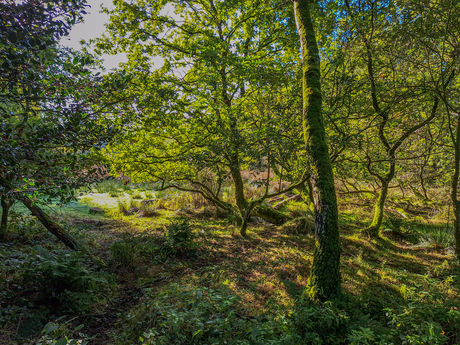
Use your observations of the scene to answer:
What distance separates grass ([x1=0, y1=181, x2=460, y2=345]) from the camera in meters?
2.29

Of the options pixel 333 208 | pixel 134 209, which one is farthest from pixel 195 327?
pixel 134 209

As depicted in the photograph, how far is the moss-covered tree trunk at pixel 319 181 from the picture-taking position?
2660 mm

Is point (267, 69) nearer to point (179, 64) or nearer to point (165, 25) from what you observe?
point (179, 64)

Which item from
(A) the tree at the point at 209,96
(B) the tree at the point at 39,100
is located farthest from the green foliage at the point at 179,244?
(B) the tree at the point at 39,100

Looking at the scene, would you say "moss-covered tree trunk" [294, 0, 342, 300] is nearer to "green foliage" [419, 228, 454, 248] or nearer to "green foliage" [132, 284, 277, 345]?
"green foliage" [132, 284, 277, 345]

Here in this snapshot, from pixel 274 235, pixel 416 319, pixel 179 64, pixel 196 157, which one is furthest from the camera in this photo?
→ pixel 274 235

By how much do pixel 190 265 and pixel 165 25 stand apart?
6867mm

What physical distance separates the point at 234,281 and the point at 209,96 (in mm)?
3981

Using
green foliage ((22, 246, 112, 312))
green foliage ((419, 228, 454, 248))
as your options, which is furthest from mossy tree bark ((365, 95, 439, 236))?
green foliage ((22, 246, 112, 312))

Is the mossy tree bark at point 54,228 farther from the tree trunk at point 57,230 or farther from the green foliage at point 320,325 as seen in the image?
the green foliage at point 320,325

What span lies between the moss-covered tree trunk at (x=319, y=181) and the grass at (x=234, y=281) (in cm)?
31

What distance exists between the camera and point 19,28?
179cm

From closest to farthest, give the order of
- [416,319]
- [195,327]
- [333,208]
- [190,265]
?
[195,327] < [416,319] < [333,208] < [190,265]

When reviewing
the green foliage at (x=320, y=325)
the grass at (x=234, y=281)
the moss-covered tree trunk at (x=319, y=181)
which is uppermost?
the moss-covered tree trunk at (x=319, y=181)
